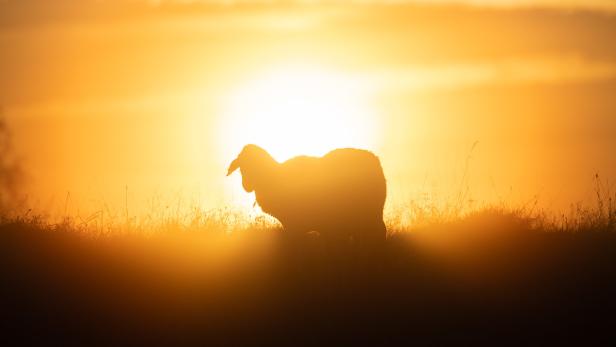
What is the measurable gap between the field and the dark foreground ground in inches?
0.9

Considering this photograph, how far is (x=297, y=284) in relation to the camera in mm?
11312

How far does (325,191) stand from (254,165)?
1157mm

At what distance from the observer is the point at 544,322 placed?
10.2m

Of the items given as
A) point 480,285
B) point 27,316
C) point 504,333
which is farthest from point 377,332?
point 27,316

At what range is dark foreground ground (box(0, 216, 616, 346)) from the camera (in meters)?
10.0

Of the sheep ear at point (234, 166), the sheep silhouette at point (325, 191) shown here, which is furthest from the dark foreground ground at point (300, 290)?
the sheep ear at point (234, 166)

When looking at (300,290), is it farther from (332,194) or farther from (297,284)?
(332,194)

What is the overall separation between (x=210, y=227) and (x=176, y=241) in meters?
0.80

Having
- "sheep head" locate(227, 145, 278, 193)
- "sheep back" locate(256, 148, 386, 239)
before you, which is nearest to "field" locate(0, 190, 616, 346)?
"sheep back" locate(256, 148, 386, 239)

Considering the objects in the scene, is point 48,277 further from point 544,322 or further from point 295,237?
point 544,322

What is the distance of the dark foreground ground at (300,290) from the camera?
10000mm

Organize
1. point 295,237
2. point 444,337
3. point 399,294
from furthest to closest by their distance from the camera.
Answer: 1. point 295,237
2. point 399,294
3. point 444,337

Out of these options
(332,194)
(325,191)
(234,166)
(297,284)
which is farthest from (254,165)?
(297,284)

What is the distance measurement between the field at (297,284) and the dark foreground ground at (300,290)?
0.9 inches
